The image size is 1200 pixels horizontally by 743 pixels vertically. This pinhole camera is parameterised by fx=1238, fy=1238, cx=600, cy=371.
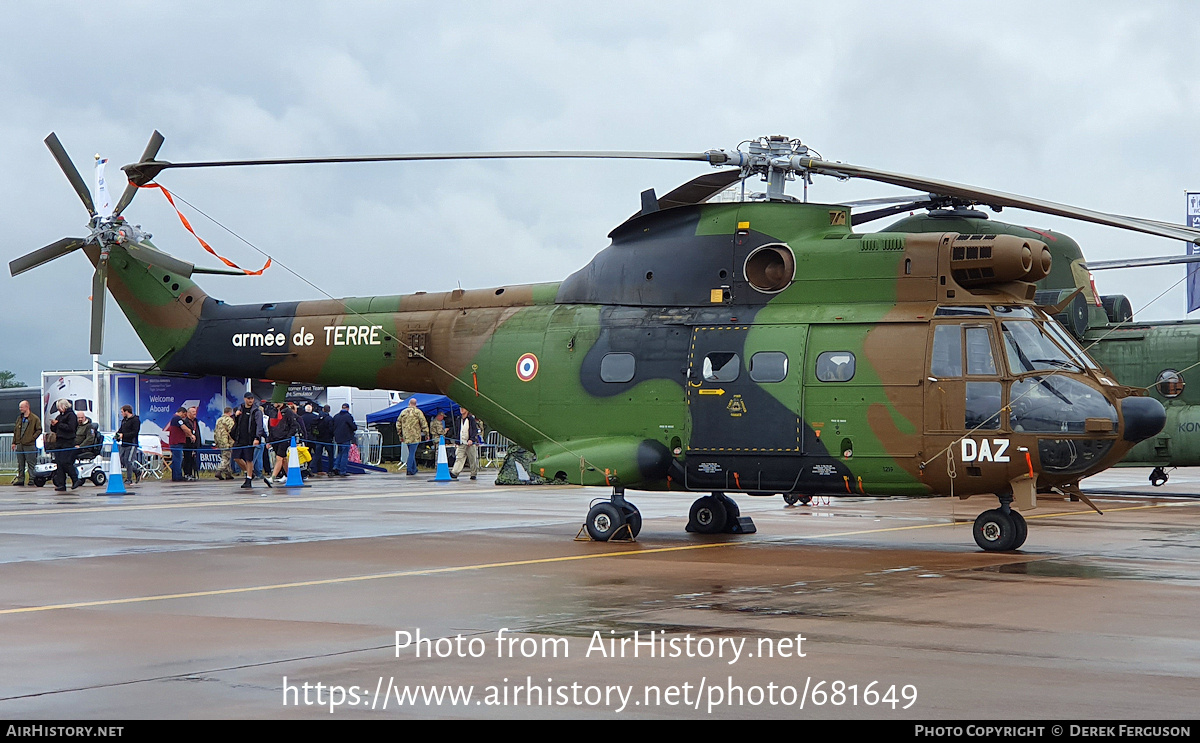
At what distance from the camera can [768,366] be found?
14.5 metres

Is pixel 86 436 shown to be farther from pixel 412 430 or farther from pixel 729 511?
pixel 729 511

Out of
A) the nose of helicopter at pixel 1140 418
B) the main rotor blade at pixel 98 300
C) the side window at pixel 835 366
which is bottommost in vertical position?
the nose of helicopter at pixel 1140 418

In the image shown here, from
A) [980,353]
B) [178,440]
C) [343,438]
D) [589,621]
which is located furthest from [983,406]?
[343,438]

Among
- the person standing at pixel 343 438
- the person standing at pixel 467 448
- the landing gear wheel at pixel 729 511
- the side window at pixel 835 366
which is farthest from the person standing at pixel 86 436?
the side window at pixel 835 366

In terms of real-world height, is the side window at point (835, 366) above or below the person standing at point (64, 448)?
above

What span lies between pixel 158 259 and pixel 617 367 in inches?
325

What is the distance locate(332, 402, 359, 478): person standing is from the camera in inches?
1335

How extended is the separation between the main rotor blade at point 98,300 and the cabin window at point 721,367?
34.0 ft

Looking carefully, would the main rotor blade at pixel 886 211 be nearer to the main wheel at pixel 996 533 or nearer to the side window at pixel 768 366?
the side window at pixel 768 366

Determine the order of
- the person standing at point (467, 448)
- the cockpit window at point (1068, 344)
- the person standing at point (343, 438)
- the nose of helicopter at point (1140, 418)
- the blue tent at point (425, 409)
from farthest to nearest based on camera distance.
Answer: the blue tent at point (425, 409), the person standing at point (343, 438), the person standing at point (467, 448), the cockpit window at point (1068, 344), the nose of helicopter at point (1140, 418)

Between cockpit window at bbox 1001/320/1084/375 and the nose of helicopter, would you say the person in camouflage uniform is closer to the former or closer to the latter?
cockpit window at bbox 1001/320/1084/375

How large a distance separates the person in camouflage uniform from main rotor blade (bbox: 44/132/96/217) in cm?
1268

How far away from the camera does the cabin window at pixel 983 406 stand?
13391mm
